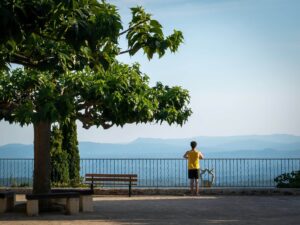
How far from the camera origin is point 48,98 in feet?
42.2

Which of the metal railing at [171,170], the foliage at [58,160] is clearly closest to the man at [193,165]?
the metal railing at [171,170]

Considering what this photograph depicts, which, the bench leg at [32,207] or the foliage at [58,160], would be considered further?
the foliage at [58,160]

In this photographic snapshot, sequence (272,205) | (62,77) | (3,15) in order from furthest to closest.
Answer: (272,205) < (62,77) < (3,15)

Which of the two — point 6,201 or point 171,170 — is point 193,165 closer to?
point 171,170

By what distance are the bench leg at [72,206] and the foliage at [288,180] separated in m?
10.3

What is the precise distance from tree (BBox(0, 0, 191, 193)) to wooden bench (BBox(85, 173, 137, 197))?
5872 millimetres

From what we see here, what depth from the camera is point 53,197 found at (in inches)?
581

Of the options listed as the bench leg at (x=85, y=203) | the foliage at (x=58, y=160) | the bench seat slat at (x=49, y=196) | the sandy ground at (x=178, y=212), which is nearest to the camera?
the sandy ground at (x=178, y=212)

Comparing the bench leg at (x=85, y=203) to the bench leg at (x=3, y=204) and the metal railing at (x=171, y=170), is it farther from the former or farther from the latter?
the metal railing at (x=171, y=170)

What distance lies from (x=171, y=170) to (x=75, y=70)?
555 inches

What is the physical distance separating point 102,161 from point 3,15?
60.0ft

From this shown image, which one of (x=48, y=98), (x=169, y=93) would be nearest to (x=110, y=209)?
(x=169, y=93)

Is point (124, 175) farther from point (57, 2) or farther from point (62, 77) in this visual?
point (57, 2)

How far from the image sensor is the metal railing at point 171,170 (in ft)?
76.1
